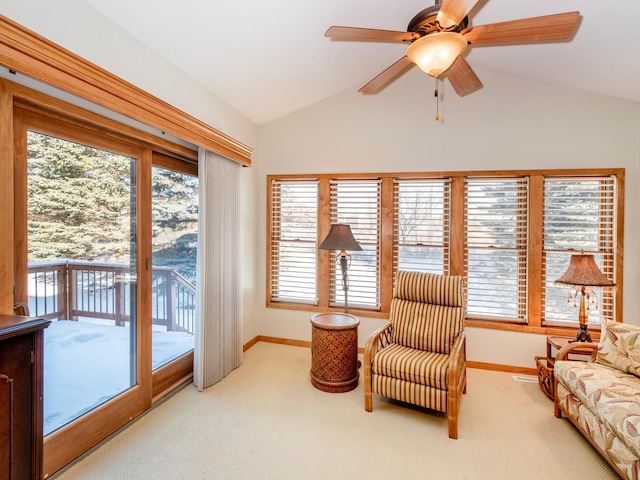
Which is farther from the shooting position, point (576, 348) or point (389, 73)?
point (576, 348)

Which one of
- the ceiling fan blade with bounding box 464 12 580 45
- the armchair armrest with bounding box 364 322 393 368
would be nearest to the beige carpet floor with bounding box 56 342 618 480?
the armchair armrest with bounding box 364 322 393 368

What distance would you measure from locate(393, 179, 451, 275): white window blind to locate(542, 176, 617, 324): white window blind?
1.03 metres

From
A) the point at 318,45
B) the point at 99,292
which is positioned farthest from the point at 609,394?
the point at 99,292

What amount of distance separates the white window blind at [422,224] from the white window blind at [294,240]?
1.06m

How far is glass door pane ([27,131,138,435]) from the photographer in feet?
6.35

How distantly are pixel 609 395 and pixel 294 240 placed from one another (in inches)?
126

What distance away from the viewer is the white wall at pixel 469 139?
10.6 feet

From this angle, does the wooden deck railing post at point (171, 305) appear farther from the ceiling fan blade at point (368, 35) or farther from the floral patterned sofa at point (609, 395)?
the floral patterned sofa at point (609, 395)

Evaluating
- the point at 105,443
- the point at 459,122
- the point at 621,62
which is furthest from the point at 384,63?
the point at 105,443

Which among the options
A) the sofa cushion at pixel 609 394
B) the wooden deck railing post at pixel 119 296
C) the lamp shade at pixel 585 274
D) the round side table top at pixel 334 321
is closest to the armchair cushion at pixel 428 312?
the round side table top at pixel 334 321

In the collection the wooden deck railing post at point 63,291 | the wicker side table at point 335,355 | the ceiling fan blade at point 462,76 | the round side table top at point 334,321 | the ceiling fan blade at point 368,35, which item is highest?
the ceiling fan blade at point 368,35

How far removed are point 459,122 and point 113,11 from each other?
10.8ft

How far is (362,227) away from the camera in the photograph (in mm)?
3943

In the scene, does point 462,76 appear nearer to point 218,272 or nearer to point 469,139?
point 469,139
